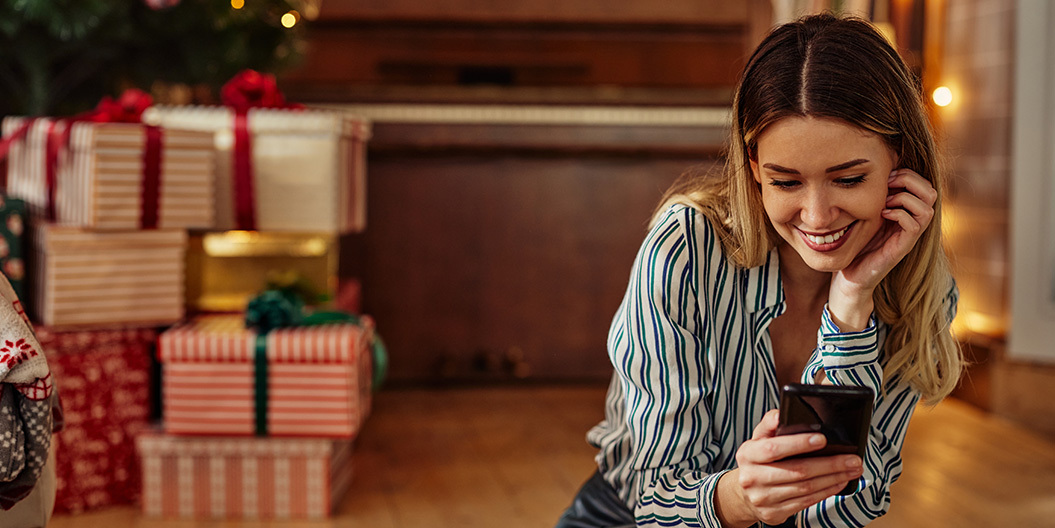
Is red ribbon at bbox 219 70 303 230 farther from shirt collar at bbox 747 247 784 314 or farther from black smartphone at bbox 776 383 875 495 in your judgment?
black smartphone at bbox 776 383 875 495

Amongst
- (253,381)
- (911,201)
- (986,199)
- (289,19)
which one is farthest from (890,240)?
(986,199)

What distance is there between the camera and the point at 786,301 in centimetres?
100

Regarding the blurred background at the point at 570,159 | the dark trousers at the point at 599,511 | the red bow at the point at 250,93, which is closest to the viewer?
the dark trousers at the point at 599,511

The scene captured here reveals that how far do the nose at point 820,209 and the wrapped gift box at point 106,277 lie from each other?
133cm

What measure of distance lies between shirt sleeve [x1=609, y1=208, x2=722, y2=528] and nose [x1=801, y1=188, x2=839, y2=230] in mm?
132

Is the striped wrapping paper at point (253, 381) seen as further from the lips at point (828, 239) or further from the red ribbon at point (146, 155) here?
the lips at point (828, 239)

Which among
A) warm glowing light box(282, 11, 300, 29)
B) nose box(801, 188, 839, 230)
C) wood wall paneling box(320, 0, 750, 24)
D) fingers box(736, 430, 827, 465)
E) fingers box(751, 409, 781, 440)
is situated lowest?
fingers box(736, 430, 827, 465)

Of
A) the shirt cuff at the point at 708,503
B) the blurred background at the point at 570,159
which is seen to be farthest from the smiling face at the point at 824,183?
the blurred background at the point at 570,159

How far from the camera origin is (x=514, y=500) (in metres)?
1.96

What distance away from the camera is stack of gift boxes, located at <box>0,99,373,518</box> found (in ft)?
5.77

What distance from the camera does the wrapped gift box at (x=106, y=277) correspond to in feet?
5.68

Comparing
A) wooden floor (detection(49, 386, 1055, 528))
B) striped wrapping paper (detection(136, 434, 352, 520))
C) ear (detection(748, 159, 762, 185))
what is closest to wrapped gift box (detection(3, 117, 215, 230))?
striped wrapping paper (detection(136, 434, 352, 520))

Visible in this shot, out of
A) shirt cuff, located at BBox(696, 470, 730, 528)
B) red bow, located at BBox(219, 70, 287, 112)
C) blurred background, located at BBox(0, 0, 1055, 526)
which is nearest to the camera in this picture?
shirt cuff, located at BBox(696, 470, 730, 528)

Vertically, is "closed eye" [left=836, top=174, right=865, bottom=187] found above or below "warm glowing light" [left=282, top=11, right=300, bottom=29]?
below
